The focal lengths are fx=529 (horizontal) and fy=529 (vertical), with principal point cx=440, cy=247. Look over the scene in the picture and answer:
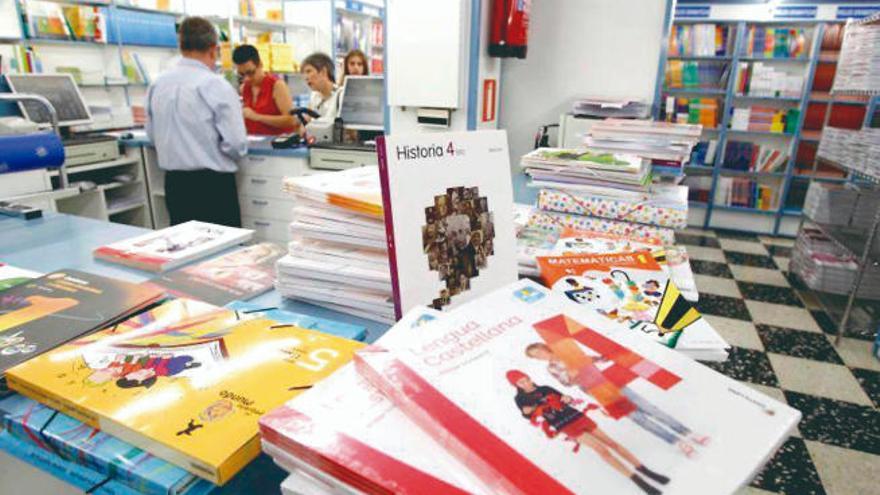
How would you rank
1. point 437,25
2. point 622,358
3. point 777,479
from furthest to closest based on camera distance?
point 437,25
point 777,479
point 622,358

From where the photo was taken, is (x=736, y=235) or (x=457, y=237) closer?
(x=457, y=237)

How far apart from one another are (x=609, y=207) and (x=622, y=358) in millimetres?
991

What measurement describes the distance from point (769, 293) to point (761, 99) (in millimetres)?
2363

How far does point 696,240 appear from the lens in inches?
193

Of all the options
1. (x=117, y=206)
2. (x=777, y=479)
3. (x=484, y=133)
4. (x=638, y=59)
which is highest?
(x=638, y=59)

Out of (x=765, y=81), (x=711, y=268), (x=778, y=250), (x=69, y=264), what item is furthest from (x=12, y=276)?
(x=765, y=81)

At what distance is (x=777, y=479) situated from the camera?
1.86m

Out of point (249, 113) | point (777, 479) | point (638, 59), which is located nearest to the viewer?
point (777, 479)

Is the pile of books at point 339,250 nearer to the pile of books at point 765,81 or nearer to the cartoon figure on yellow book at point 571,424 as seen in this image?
the cartoon figure on yellow book at point 571,424

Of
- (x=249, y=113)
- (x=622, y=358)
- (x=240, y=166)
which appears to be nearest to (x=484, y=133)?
(x=622, y=358)

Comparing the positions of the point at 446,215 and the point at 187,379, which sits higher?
the point at 446,215

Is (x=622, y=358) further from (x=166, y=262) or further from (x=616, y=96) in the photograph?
(x=616, y=96)

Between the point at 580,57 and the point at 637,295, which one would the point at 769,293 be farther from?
the point at 637,295

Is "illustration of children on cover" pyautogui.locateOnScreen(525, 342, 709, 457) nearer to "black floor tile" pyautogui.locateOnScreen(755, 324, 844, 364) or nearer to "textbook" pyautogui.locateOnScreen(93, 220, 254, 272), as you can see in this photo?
"textbook" pyautogui.locateOnScreen(93, 220, 254, 272)
